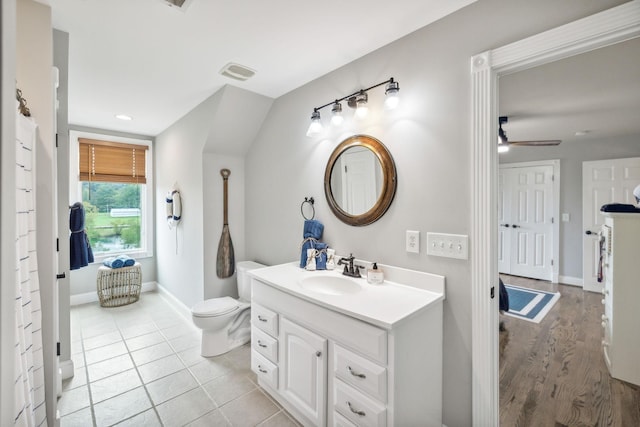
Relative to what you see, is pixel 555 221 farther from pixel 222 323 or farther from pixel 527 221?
pixel 222 323

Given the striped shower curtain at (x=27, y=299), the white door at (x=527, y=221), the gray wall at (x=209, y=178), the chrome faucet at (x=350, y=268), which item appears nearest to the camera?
the striped shower curtain at (x=27, y=299)

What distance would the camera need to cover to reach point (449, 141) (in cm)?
149

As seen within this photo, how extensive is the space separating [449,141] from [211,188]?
2.35 meters

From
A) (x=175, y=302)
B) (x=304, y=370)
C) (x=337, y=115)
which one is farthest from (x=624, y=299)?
(x=175, y=302)

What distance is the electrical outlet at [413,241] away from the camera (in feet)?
5.31

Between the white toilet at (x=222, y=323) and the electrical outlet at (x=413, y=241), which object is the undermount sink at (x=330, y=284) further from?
the white toilet at (x=222, y=323)

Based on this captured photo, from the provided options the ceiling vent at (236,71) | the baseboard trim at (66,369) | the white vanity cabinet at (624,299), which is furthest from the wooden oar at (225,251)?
the white vanity cabinet at (624,299)

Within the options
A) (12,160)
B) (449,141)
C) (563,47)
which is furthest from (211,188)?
(563,47)

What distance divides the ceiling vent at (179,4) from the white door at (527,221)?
4904mm

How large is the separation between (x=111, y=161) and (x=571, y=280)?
723 centimetres

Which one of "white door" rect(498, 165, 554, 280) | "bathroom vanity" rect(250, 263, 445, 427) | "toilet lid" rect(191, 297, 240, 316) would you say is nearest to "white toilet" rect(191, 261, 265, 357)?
"toilet lid" rect(191, 297, 240, 316)

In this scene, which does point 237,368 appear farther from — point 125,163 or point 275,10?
point 125,163

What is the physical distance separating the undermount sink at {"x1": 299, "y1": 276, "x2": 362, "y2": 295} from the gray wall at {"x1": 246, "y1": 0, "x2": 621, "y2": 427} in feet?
0.76

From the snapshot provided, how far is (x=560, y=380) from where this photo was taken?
1.98 metres
